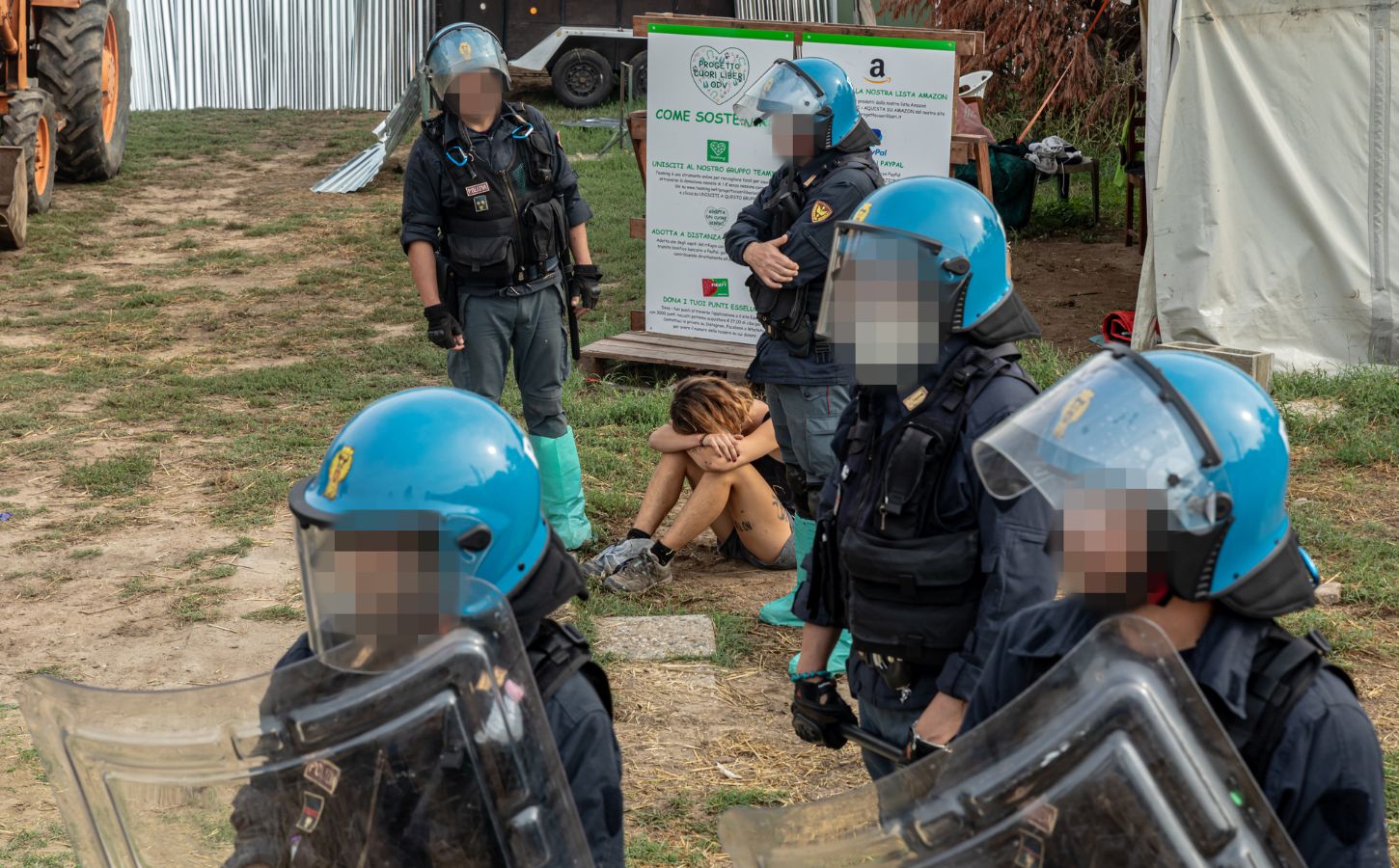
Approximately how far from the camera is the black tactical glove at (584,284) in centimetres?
611

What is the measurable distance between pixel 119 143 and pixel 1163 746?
51.5 feet

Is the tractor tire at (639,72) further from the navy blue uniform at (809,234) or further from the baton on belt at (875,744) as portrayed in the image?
the baton on belt at (875,744)

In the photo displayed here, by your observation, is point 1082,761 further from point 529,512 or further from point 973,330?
point 973,330

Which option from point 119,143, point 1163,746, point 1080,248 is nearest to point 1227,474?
point 1163,746

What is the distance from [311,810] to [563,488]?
442cm

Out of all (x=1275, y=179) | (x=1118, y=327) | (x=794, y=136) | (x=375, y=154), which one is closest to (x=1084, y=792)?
(x=794, y=136)

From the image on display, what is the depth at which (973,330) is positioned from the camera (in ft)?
8.93

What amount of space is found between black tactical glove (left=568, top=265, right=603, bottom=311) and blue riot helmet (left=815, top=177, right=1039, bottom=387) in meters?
3.45

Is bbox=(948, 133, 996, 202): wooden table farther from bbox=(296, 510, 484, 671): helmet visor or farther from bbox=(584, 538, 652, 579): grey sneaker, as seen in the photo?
bbox=(296, 510, 484, 671): helmet visor

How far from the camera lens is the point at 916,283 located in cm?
267

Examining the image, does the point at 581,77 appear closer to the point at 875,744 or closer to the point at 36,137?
the point at 36,137

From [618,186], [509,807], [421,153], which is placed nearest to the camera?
[509,807]

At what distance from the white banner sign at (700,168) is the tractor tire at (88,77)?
24.4 ft

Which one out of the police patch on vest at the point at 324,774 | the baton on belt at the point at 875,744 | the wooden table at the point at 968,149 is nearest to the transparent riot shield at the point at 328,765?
the police patch on vest at the point at 324,774
